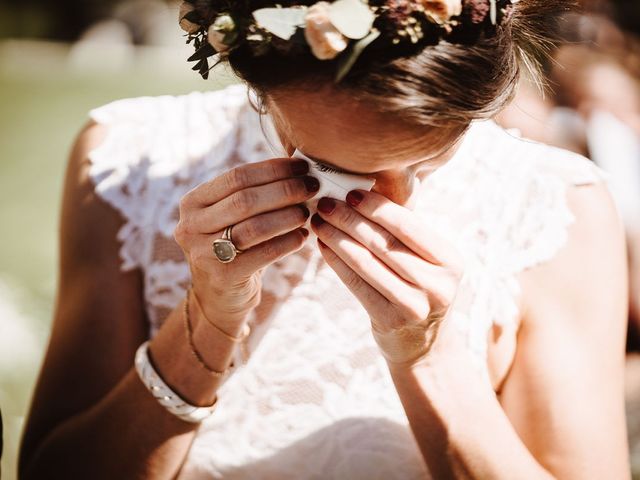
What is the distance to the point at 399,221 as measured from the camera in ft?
3.57

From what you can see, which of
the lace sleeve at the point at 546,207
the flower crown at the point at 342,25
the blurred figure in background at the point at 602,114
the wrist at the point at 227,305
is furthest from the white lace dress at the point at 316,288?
the blurred figure in background at the point at 602,114

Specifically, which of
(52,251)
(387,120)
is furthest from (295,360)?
(52,251)

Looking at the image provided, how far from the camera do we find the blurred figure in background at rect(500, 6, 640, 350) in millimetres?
2912

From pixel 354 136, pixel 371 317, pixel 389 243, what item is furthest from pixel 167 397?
pixel 354 136

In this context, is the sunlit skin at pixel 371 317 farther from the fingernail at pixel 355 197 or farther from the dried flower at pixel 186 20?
the dried flower at pixel 186 20

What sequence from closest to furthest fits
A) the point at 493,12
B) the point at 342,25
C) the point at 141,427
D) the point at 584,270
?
the point at 342,25, the point at 493,12, the point at 141,427, the point at 584,270

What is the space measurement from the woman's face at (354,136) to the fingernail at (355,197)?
35mm

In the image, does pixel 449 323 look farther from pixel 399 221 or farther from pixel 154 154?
pixel 154 154

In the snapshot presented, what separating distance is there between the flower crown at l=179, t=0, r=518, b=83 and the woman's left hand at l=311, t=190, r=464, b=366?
0.25 m

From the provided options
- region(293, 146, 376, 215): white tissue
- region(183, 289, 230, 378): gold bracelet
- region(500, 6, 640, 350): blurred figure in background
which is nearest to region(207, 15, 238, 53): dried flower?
region(293, 146, 376, 215): white tissue

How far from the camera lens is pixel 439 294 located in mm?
1111

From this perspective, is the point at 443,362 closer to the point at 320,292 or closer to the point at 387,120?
the point at 320,292

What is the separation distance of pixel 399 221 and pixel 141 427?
715mm

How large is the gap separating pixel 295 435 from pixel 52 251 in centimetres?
179
